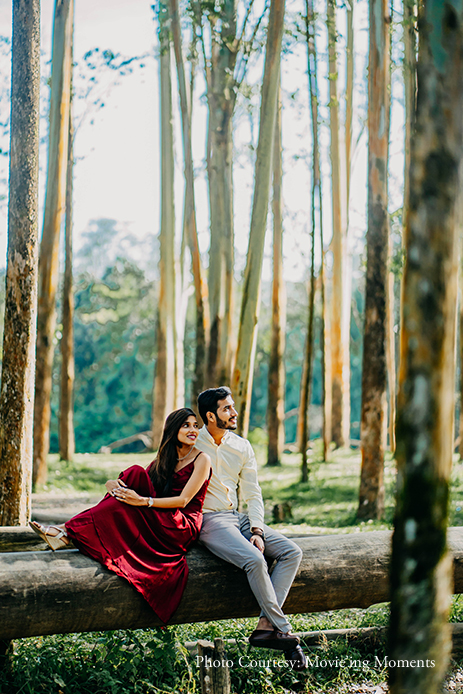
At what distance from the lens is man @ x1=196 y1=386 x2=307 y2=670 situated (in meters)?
4.05

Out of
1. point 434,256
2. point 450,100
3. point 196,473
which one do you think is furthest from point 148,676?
point 450,100

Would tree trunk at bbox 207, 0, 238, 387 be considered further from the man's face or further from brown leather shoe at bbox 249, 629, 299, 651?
brown leather shoe at bbox 249, 629, 299, 651

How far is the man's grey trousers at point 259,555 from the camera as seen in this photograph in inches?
160

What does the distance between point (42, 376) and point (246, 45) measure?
6975 millimetres

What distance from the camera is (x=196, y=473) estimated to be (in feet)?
14.0

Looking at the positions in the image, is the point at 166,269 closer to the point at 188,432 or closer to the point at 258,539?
the point at 188,432

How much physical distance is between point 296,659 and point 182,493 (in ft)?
4.00

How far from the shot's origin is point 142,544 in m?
4.07

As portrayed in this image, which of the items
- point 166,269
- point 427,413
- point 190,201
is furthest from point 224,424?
point 166,269

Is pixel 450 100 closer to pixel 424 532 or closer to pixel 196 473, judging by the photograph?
pixel 424 532

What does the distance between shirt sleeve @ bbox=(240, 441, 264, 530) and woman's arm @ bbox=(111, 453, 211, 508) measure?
1.12 ft

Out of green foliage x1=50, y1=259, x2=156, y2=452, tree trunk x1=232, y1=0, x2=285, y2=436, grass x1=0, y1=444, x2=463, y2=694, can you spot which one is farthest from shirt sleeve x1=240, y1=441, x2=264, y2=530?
green foliage x1=50, y1=259, x2=156, y2=452

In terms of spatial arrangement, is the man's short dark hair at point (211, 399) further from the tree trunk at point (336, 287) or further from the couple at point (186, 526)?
the tree trunk at point (336, 287)

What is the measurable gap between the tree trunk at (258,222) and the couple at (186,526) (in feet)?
14.1
